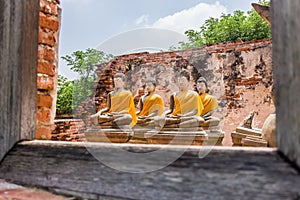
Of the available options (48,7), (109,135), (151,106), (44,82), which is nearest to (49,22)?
(48,7)

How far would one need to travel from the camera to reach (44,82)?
1.85 metres

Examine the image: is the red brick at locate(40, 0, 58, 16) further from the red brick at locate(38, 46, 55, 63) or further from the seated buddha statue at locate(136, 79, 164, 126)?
the seated buddha statue at locate(136, 79, 164, 126)

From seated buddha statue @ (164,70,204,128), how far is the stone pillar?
3.78m

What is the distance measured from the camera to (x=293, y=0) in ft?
2.56

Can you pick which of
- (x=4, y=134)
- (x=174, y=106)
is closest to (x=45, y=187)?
(x=4, y=134)

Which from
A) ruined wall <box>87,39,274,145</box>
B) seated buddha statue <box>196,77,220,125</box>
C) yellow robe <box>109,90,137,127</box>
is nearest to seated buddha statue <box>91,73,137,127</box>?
yellow robe <box>109,90,137,127</box>

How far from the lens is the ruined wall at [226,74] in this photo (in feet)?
20.8

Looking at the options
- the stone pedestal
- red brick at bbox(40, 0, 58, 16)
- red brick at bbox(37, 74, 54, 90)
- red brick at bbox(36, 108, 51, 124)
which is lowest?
the stone pedestal

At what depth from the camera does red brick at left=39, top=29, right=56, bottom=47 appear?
1854mm

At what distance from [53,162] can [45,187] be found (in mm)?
96

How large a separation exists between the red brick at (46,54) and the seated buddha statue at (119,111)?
117 inches

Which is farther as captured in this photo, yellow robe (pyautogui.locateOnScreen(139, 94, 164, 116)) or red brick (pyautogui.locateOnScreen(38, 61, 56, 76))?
yellow robe (pyautogui.locateOnScreen(139, 94, 164, 116))

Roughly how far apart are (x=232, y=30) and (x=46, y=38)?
40.9 feet

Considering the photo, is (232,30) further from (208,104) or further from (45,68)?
(45,68)
